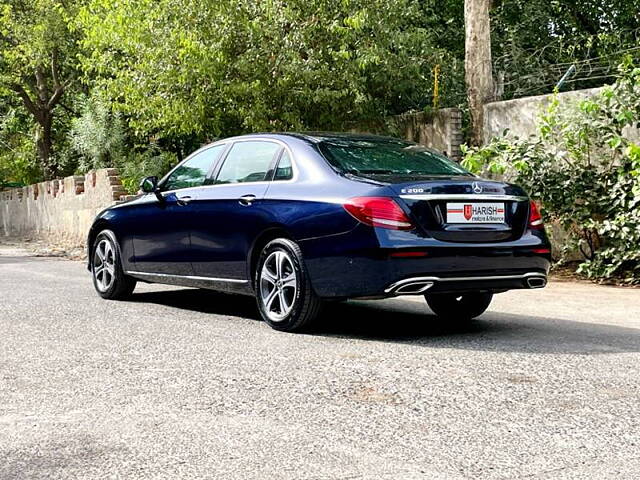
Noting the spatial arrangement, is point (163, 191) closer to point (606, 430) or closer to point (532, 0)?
point (606, 430)

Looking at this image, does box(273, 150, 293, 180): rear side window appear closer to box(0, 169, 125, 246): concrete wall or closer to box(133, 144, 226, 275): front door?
box(133, 144, 226, 275): front door

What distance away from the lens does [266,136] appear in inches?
328

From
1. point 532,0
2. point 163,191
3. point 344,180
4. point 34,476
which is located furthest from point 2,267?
point 532,0

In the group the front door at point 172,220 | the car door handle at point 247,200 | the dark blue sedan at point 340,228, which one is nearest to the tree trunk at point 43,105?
the front door at point 172,220

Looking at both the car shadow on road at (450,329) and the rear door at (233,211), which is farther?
the rear door at (233,211)

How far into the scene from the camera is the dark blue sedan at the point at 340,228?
22.5 ft

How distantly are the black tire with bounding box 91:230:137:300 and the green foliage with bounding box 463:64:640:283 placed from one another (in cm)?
454

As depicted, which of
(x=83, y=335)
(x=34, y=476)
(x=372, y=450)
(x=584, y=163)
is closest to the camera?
(x=34, y=476)

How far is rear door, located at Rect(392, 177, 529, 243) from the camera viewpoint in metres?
6.92

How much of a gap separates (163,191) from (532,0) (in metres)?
17.2

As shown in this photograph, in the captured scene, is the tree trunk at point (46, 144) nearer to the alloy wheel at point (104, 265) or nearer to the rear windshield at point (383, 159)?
the alloy wheel at point (104, 265)

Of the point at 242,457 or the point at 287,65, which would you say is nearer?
the point at 242,457

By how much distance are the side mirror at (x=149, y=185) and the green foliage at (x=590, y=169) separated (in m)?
4.40

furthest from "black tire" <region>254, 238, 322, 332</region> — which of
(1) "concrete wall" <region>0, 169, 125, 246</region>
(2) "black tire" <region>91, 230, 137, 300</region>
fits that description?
(1) "concrete wall" <region>0, 169, 125, 246</region>
